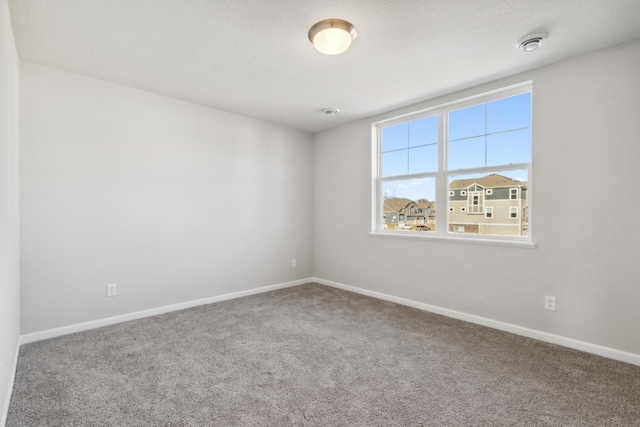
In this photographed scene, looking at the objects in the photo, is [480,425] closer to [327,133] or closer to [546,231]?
[546,231]

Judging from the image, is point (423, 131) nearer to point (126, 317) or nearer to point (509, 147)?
point (509, 147)

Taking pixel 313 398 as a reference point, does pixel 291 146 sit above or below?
above

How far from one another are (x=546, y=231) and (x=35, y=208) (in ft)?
14.5

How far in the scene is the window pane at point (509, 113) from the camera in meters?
2.89

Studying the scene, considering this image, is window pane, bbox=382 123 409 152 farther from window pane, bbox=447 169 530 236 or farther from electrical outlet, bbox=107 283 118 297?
electrical outlet, bbox=107 283 118 297

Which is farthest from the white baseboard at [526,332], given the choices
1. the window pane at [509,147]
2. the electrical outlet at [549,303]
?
the window pane at [509,147]

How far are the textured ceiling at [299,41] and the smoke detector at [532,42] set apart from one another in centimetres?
5

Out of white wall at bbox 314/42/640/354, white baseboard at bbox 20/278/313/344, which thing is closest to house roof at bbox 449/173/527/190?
white wall at bbox 314/42/640/354

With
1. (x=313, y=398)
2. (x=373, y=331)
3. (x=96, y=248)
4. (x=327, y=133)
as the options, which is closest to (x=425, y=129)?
(x=327, y=133)

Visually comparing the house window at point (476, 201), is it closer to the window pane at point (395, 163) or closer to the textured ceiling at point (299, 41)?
the window pane at point (395, 163)

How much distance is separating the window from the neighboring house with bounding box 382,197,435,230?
3 cm

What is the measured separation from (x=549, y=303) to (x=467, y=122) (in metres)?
1.91

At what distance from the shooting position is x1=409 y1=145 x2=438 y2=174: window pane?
3.56 m

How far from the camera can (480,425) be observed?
1.62m
